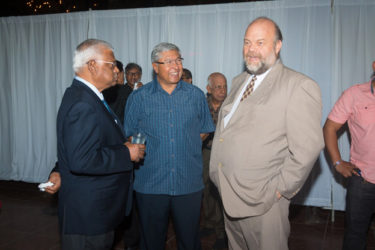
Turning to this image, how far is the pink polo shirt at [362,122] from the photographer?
2.54 meters

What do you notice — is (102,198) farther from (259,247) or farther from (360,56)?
(360,56)

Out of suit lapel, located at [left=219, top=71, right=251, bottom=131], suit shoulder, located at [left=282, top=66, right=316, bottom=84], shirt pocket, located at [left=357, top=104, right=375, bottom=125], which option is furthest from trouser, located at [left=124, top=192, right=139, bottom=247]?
shirt pocket, located at [left=357, top=104, right=375, bottom=125]

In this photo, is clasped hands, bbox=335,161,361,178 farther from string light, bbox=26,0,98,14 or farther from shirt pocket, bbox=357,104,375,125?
string light, bbox=26,0,98,14

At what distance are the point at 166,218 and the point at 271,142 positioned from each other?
1112mm

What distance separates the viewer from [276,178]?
187 cm

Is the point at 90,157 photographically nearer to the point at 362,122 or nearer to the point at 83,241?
the point at 83,241

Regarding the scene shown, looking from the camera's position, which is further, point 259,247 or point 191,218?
point 191,218

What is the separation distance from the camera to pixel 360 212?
254cm

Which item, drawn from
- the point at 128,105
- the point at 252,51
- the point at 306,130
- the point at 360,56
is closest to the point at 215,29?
the point at 360,56

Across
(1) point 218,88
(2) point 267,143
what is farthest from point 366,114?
(1) point 218,88

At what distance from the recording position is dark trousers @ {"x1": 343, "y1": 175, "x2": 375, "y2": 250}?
2.53 meters

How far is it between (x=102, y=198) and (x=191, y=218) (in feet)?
2.86

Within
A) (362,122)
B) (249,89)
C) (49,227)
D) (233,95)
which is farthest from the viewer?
(49,227)

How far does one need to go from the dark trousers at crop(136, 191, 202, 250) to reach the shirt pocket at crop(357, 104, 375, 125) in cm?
147
